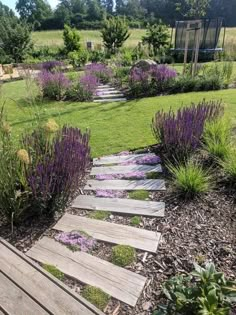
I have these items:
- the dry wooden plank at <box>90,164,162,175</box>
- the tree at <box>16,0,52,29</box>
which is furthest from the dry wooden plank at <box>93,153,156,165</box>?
the tree at <box>16,0,52,29</box>

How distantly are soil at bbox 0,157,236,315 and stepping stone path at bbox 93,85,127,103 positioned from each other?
5.30m

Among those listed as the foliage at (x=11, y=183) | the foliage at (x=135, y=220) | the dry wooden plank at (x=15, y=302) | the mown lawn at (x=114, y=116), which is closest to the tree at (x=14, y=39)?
the mown lawn at (x=114, y=116)

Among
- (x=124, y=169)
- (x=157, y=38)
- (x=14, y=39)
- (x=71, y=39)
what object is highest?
(x=157, y=38)

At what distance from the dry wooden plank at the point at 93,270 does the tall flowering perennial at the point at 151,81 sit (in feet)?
21.1

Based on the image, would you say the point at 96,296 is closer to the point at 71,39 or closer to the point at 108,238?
the point at 108,238

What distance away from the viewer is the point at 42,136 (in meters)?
2.85

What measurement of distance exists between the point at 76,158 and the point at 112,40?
1804cm

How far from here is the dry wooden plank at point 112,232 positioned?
2.16m

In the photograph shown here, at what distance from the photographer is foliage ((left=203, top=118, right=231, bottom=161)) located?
3.11 metres

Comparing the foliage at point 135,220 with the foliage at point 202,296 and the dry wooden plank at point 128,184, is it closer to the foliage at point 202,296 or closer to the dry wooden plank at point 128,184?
the dry wooden plank at point 128,184

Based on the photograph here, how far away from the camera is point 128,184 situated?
9.95 feet

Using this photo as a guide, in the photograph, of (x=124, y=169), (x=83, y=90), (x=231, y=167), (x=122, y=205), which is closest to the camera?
(x=122, y=205)

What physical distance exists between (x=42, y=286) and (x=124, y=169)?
6.01ft

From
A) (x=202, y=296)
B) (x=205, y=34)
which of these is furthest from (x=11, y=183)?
(x=205, y=34)
